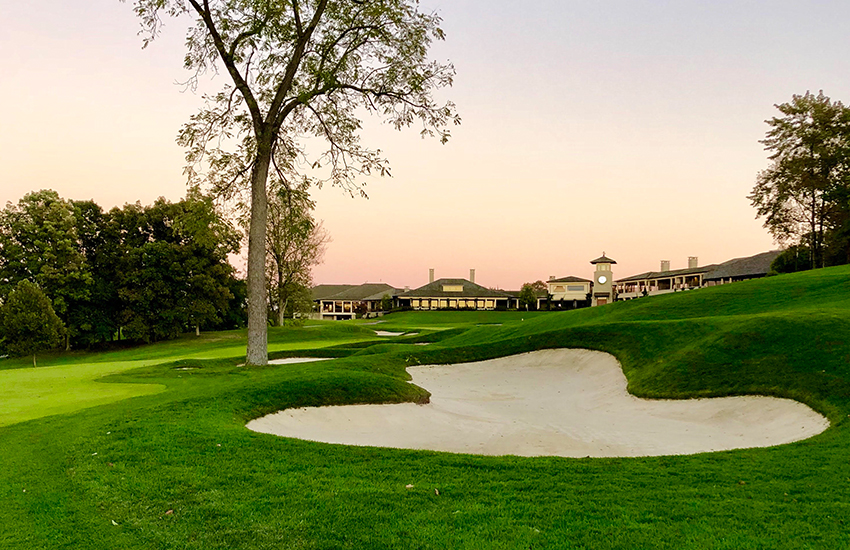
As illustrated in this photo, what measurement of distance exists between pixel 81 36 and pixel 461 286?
79.4 m

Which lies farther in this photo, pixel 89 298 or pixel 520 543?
pixel 89 298

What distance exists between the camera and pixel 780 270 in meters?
52.8

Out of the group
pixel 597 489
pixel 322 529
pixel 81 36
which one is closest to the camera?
pixel 322 529

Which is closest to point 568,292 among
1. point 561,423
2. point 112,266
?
point 112,266

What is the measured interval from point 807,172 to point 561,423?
159ft

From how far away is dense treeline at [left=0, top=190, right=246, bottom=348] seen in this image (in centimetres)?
4041

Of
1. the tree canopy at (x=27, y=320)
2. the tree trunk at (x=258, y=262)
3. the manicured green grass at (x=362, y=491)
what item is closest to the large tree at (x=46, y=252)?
the tree canopy at (x=27, y=320)

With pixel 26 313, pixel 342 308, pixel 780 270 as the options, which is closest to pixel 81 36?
pixel 26 313

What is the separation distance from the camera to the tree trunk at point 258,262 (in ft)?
61.5

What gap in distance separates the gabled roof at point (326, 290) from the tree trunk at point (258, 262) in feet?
307

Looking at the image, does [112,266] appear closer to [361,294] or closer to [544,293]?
[361,294]

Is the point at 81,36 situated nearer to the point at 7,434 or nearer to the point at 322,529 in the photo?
the point at 7,434

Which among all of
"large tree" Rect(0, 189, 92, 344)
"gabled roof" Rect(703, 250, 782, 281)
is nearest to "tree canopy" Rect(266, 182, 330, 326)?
"large tree" Rect(0, 189, 92, 344)

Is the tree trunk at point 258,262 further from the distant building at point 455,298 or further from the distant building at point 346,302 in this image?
the distant building at point 346,302
